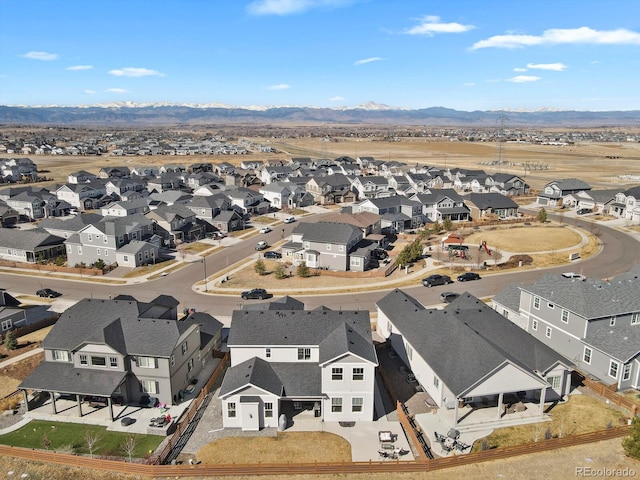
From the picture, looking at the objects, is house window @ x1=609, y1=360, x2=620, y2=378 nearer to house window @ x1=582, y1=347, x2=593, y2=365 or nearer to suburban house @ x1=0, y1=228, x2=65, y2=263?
house window @ x1=582, y1=347, x2=593, y2=365

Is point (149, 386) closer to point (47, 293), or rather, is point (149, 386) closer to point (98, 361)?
point (98, 361)

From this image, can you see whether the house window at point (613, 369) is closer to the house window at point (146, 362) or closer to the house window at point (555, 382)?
the house window at point (555, 382)

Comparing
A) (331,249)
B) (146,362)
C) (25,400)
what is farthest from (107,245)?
(146,362)

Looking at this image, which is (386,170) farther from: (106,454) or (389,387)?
(106,454)

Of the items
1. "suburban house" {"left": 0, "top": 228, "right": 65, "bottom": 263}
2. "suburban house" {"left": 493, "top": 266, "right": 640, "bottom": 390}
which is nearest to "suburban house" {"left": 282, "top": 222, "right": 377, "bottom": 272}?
"suburban house" {"left": 493, "top": 266, "right": 640, "bottom": 390}

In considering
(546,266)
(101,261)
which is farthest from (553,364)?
(101,261)

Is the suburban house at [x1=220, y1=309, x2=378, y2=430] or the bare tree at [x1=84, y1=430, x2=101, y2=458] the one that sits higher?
the suburban house at [x1=220, y1=309, x2=378, y2=430]
